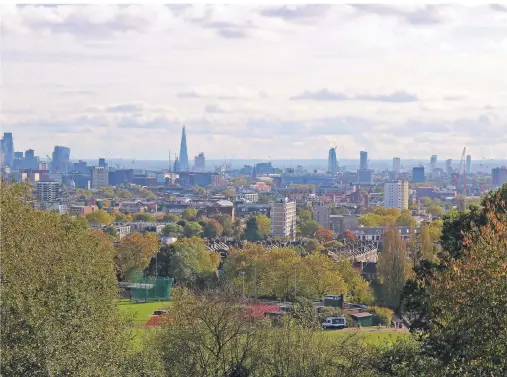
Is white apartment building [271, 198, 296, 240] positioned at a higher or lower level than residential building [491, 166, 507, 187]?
lower

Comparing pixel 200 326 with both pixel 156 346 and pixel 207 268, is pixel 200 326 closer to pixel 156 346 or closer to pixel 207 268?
pixel 156 346

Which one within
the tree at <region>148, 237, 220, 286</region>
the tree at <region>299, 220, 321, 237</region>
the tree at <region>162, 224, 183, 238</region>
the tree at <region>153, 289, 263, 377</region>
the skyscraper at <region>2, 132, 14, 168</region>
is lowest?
the tree at <region>299, 220, 321, 237</region>

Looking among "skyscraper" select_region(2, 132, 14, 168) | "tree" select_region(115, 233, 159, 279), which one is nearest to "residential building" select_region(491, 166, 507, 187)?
"skyscraper" select_region(2, 132, 14, 168)

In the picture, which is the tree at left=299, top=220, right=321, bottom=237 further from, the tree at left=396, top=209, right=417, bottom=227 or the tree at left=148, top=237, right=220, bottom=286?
the tree at left=148, top=237, right=220, bottom=286

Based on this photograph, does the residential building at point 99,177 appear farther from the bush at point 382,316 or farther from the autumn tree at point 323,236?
the bush at point 382,316

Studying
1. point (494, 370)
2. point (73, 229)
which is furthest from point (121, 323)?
point (494, 370)

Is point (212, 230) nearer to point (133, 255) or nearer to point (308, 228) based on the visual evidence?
point (308, 228)
